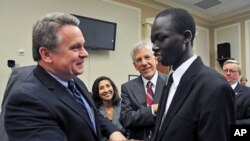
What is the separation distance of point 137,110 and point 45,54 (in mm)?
728

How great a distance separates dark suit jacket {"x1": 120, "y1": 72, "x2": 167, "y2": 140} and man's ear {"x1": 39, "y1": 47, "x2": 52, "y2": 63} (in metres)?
0.65

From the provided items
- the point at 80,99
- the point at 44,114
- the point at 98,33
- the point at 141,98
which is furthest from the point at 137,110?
the point at 98,33

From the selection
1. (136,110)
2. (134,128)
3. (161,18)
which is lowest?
(134,128)

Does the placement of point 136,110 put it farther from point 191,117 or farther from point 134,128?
point 191,117

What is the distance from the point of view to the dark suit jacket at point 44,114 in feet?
3.32

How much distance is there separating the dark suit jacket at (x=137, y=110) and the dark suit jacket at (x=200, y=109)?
1.57ft

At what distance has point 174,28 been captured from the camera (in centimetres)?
116

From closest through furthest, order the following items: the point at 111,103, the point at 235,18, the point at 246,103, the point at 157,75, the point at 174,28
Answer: the point at 174,28, the point at 157,75, the point at 246,103, the point at 111,103, the point at 235,18

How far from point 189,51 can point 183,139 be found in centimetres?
37

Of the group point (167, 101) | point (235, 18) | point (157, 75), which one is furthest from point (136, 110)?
point (235, 18)

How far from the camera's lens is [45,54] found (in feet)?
3.95

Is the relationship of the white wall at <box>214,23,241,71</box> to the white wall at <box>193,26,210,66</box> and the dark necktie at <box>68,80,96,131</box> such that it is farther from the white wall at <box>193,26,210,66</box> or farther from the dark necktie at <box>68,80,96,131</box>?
the dark necktie at <box>68,80,96,131</box>

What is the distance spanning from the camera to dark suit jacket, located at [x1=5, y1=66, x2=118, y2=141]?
39.8 inches

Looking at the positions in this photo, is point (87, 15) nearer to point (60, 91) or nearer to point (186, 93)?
point (60, 91)
